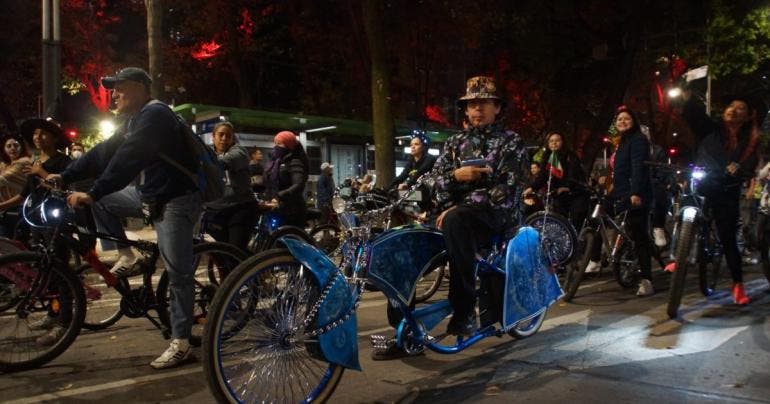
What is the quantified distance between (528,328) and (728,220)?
2488 millimetres

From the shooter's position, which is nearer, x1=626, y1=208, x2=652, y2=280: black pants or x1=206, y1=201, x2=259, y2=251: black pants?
x1=206, y1=201, x2=259, y2=251: black pants

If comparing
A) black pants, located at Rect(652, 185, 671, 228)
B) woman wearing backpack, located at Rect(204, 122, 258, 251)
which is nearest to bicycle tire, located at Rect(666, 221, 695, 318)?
black pants, located at Rect(652, 185, 671, 228)

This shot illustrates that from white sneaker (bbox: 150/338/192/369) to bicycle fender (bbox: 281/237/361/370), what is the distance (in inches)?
57.7

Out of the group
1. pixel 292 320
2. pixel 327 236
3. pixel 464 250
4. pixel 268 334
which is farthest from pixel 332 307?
pixel 327 236

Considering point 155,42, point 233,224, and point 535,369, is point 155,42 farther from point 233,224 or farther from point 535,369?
point 535,369

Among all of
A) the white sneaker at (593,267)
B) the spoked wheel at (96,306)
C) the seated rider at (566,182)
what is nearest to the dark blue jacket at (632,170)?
the seated rider at (566,182)

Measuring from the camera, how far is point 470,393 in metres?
3.83

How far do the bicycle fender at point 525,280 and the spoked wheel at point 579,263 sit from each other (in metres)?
2.02

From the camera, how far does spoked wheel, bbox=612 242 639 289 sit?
729 centimetres

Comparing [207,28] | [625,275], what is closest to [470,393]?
[625,275]

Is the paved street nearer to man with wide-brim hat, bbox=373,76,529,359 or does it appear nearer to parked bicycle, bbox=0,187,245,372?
parked bicycle, bbox=0,187,245,372

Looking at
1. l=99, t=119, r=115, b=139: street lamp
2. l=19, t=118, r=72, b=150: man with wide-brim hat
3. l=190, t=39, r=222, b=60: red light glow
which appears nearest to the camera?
l=19, t=118, r=72, b=150: man with wide-brim hat

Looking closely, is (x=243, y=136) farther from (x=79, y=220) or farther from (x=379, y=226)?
(x=379, y=226)

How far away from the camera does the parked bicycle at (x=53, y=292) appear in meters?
4.36
